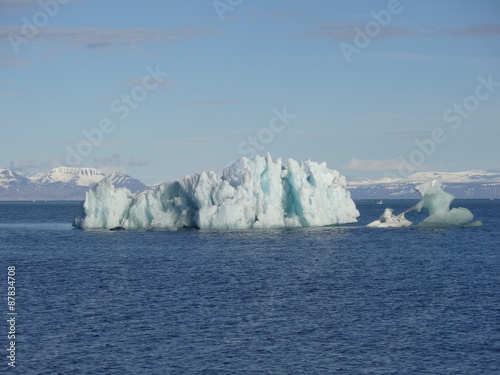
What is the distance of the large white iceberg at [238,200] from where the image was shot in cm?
7450

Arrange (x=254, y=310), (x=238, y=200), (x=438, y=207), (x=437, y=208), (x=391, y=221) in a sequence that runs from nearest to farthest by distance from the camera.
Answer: (x=254, y=310)
(x=238, y=200)
(x=438, y=207)
(x=437, y=208)
(x=391, y=221)

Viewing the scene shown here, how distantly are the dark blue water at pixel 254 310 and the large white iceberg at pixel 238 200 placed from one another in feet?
35.8

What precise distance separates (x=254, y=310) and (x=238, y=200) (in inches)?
1525

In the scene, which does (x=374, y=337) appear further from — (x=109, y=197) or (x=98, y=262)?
(x=109, y=197)

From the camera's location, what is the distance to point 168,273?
4841cm

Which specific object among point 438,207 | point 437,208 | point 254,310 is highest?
point 438,207

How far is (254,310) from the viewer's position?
35.0m

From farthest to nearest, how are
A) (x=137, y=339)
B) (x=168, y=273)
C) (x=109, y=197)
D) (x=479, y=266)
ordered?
(x=109, y=197) → (x=479, y=266) → (x=168, y=273) → (x=137, y=339)

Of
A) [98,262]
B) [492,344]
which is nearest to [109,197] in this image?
[98,262]

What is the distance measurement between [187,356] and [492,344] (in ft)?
36.7

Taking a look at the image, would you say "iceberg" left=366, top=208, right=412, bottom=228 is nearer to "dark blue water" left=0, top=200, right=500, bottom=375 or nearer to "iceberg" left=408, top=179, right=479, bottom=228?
"iceberg" left=408, top=179, right=479, bottom=228

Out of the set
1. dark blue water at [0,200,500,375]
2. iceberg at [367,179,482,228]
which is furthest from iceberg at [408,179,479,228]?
dark blue water at [0,200,500,375]

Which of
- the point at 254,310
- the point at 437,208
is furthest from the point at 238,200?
the point at 254,310

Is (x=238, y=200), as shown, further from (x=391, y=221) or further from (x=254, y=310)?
(x=254, y=310)
